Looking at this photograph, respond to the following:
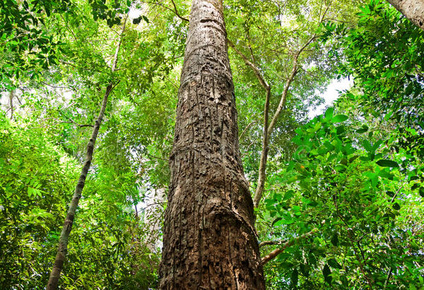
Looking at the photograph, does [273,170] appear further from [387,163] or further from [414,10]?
[387,163]

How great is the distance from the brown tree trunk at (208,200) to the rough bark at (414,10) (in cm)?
137

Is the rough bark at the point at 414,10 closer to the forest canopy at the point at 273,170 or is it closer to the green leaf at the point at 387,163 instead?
the forest canopy at the point at 273,170

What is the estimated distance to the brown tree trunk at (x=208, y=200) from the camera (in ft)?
2.86

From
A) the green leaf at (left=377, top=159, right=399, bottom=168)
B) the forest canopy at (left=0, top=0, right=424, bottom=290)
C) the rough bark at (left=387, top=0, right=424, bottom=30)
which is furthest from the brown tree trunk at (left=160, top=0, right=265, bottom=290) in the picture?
the rough bark at (left=387, top=0, right=424, bottom=30)

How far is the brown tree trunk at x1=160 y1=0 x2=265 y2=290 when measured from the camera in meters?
0.87

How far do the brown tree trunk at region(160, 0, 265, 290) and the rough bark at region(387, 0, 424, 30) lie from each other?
1.37 meters

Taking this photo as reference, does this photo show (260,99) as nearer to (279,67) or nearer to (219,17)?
(279,67)

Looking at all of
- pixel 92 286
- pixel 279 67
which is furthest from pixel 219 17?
pixel 279 67

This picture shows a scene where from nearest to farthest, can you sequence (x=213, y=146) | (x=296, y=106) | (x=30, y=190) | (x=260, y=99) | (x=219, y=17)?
(x=213, y=146), (x=219, y=17), (x=30, y=190), (x=260, y=99), (x=296, y=106)

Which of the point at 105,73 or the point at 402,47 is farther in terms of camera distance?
the point at 105,73

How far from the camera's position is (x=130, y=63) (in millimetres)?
4871

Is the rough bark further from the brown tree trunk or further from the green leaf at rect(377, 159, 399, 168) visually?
the brown tree trunk

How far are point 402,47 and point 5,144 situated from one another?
572 centimetres

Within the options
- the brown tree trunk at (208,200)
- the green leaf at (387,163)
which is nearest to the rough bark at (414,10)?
the green leaf at (387,163)
